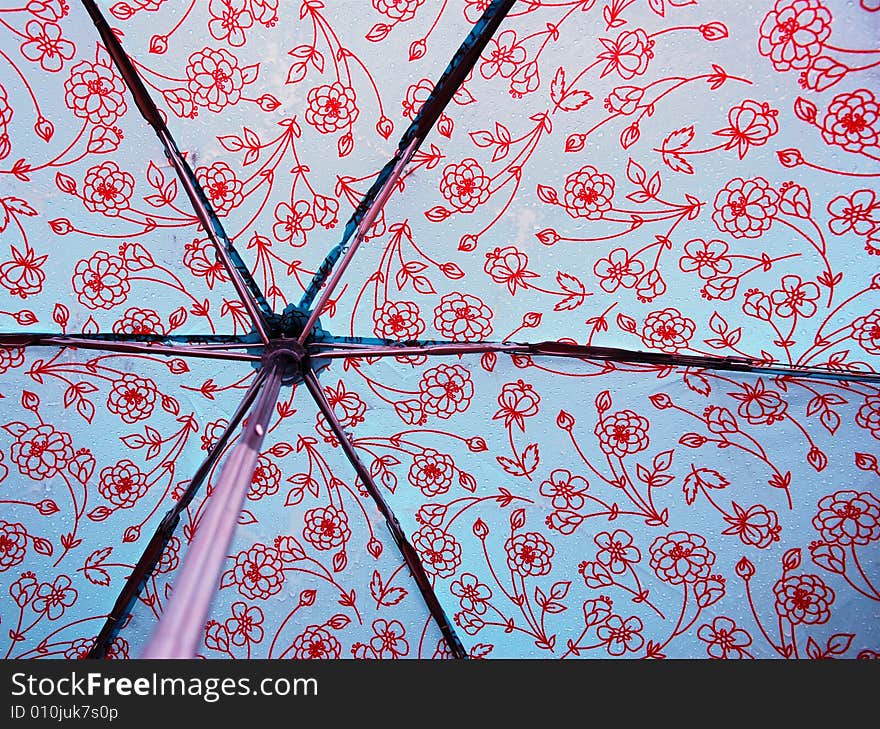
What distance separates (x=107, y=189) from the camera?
2.23 meters

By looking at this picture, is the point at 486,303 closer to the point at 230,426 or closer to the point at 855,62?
the point at 230,426

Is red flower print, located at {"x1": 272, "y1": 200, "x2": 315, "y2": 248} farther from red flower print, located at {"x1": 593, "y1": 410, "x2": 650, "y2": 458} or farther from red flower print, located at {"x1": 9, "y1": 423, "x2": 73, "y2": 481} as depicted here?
red flower print, located at {"x1": 593, "y1": 410, "x2": 650, "y2": 458}

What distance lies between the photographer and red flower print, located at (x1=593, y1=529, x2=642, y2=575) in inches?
95.3

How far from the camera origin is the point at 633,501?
7.85 feet

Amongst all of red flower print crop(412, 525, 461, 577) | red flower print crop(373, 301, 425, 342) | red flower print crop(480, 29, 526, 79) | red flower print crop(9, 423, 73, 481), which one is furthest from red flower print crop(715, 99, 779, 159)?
red flower print crop(9, 423, 73, 481)

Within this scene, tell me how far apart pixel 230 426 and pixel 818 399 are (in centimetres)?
171

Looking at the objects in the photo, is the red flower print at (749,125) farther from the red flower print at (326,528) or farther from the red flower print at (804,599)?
the red flower print at (326,528)

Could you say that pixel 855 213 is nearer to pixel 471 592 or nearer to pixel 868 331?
pixel 868 331

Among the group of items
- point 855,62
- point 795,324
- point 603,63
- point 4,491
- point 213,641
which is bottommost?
point 213,641

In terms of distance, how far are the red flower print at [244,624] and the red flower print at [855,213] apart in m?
2.10

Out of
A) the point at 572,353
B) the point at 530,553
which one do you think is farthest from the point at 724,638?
the point at 572,353

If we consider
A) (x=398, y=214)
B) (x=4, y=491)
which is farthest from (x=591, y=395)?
(x=4, y=491)

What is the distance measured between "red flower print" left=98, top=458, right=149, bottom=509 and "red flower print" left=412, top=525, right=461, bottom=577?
2.91ft

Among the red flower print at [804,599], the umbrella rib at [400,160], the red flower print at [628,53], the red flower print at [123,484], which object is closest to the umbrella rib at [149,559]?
the red flower print at [123,484]
